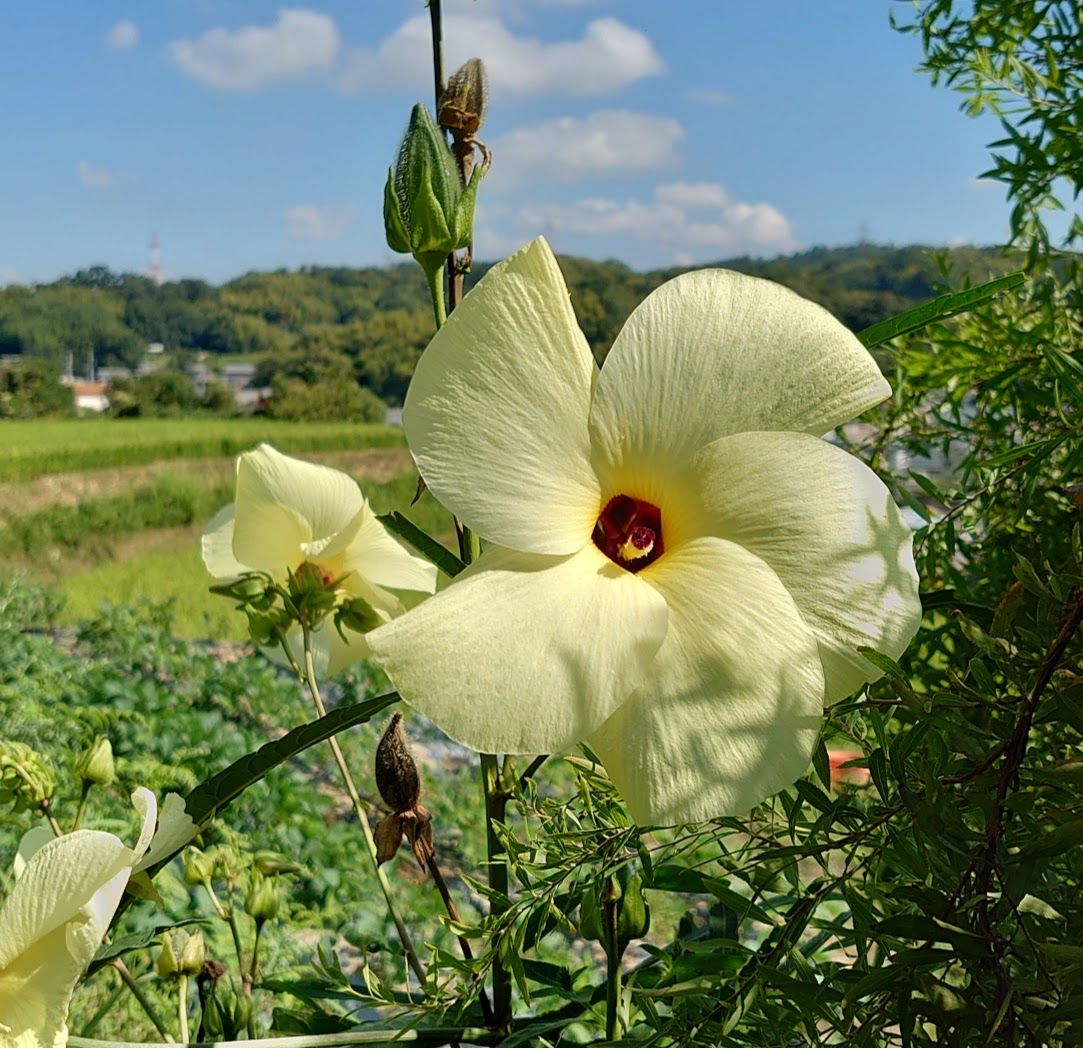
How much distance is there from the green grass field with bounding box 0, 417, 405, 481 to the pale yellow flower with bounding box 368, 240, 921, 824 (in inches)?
322

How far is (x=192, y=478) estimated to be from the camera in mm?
8750

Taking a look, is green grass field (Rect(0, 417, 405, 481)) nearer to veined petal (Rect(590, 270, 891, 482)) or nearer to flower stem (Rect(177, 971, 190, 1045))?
flower stem (Rect(177, 971, 190, 1045))

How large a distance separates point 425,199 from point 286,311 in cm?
1814

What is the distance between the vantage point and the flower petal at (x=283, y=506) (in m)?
0.46

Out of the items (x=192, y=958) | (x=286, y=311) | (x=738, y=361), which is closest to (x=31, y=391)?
(x=286, y=311)

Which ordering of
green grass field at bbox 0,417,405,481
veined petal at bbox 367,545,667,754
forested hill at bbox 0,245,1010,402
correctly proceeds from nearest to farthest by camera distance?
veined petal at bbox 367,545,667,754, green grass field at bbox 0,417,405,481, forested hill at bbox 0,245,1010,402

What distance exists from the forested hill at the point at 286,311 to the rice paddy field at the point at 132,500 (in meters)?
2.12

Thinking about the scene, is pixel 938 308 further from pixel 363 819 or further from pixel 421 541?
pixel 363 819

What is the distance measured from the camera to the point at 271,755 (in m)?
0.32

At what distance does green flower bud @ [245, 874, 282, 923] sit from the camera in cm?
52

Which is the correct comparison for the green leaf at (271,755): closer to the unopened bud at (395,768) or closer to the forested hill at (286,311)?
the unopened bud at (395,768)

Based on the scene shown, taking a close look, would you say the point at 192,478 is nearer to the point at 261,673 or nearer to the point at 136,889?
the point at 261,673

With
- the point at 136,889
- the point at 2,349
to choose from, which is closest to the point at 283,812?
the point at 136,889

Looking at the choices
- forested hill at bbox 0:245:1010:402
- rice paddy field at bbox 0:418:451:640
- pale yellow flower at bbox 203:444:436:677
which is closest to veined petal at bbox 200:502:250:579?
pale yellow flower at bbox 203:444:436:677
